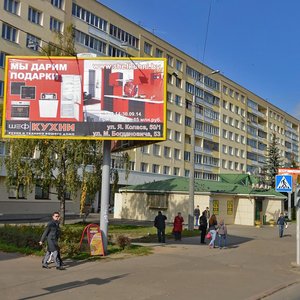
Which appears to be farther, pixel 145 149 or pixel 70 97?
pixel 145 149

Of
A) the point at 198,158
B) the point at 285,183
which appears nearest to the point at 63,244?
the point at 285,183

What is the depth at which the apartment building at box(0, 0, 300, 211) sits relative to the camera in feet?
152

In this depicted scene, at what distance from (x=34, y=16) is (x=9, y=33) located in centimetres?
412

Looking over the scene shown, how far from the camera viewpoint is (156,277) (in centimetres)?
1178

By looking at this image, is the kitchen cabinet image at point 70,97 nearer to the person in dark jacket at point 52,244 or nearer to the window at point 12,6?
the person in dark jacket at point 52,244

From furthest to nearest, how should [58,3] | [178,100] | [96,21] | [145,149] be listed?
[178,100] < [145,149] < [96,21] < [58,3]

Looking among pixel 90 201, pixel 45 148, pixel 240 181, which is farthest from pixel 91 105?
pixel 240 181

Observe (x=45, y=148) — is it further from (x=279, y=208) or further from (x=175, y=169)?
(x=175, y=169)

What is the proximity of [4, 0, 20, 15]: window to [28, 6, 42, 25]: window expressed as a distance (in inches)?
58.7

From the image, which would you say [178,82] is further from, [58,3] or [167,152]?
[58,3]

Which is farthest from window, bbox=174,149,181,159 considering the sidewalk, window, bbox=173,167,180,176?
the sidewalk

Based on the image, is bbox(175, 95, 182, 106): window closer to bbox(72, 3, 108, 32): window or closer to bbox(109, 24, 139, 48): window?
bbox(109, 24, 139, 48): window

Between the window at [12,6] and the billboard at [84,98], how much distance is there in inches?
1255

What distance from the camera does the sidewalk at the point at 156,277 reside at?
977 centimetres
